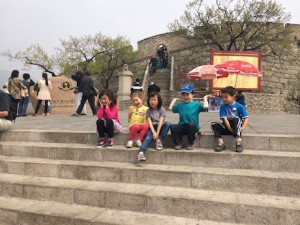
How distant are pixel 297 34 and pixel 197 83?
12.4 meters

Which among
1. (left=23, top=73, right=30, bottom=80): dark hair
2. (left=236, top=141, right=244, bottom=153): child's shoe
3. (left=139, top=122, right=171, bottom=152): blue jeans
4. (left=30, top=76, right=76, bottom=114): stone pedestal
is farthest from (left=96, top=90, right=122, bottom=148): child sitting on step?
(left=30, top=76, right=76, bottom=114): stone pedestal

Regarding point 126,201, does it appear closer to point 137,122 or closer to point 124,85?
point 137,122

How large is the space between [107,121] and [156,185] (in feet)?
4.53

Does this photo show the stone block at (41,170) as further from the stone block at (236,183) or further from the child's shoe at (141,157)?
the stone block at (236,183)

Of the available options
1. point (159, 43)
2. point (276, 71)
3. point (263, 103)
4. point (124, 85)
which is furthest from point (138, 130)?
point (159, 43)

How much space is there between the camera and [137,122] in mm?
4473

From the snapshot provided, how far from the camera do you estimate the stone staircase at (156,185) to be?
299 cm

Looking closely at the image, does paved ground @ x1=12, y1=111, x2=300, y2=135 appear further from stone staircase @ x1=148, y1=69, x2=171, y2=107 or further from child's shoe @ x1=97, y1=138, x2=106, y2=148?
stone staircase @ x1=148, y1=69, x2=171, y2=107

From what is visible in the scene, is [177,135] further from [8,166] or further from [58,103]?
[58,103]

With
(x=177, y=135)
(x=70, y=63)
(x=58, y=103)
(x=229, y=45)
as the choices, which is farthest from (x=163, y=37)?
(x=177, y=135)

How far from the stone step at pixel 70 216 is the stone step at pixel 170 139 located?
134 cm

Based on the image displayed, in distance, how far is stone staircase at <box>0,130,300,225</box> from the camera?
9.82ft

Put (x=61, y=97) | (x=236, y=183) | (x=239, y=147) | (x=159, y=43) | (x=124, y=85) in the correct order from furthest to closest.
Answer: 1. (x=159, y=43)
2. (x=124, y=85)
3. (x=61, y=97)
4. (x=239, y=147)
5. (x=236, y=183)

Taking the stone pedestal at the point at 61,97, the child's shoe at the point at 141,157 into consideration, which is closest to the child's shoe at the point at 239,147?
the child's shoe at the point at 141,157
